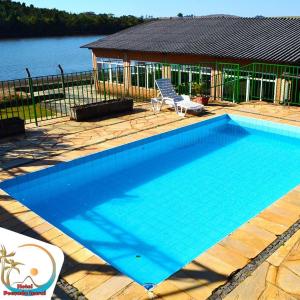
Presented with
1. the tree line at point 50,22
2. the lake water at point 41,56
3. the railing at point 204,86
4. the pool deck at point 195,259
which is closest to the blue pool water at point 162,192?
the pool deck at point 195,259

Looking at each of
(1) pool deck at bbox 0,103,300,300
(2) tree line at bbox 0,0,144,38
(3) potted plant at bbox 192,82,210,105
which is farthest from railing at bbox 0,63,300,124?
(2) tree line at bbox 0,0,144,38

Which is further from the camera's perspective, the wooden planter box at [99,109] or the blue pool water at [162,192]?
the wooden planter box at [99,109]

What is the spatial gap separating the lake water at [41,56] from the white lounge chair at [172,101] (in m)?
34.5

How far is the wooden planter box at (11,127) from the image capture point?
9.32 m

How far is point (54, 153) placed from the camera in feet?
27.5

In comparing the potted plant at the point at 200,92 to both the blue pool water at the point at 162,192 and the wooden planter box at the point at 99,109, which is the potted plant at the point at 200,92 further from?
the blue pool water at the point at 162,192

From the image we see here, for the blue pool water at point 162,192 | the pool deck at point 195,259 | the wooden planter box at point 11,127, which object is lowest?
the blue pool water at point 162,192

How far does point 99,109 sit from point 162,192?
4.99m

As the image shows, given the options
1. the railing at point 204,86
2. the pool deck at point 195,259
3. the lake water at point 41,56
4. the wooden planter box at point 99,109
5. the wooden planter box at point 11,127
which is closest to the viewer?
the pool deck at point 195,259

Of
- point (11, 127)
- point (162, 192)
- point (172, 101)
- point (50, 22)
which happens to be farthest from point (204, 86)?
point (50, 22)

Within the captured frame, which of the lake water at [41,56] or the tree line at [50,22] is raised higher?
the tree line at [50,22]

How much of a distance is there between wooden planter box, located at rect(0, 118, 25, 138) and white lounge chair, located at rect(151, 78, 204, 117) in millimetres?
4464

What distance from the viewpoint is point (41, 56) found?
61.6 meters

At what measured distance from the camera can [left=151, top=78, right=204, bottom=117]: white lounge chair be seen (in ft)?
37.6
